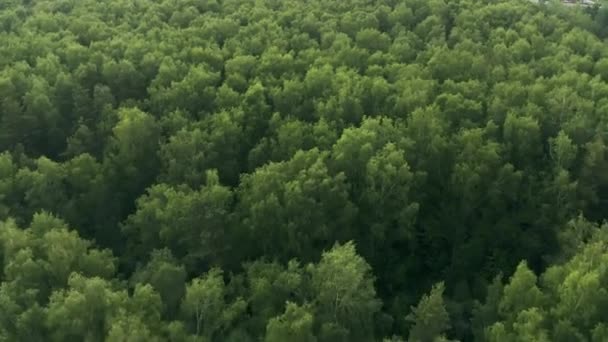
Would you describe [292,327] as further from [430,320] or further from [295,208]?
[295,208]

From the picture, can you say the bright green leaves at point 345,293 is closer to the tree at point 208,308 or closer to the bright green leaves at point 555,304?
the tree at point 208,308

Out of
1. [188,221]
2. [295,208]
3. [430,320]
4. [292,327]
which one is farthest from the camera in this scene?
Answer: [295,208]

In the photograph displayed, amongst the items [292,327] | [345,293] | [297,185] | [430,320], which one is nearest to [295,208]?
[297,185]

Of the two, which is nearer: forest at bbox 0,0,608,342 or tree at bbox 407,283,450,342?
tree at bbox 407,283,450,342

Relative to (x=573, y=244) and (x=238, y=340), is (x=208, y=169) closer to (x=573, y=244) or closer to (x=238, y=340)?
(x=238, y=340)

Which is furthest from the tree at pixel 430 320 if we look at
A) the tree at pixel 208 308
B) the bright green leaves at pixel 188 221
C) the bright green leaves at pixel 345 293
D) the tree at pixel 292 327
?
the bright green leaves at pixel 188 221

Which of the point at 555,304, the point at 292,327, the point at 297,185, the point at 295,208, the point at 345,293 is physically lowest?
the point at 292,327

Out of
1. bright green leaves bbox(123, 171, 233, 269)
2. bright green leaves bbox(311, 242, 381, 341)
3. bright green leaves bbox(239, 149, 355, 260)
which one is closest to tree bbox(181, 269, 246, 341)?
bright green leaves bbox(311, 242, 381, 341)

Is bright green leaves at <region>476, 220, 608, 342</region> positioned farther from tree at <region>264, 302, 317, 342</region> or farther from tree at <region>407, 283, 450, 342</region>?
tree at <region>264, 302, 317, 342</region>
